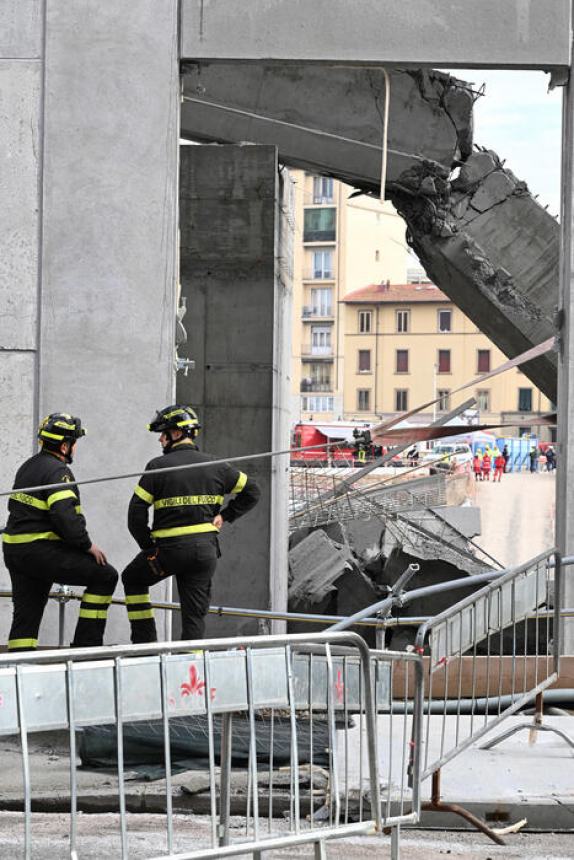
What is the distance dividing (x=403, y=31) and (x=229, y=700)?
5464mm

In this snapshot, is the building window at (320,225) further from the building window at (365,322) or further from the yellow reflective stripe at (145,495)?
the yellow reflective stripe at (145,495)

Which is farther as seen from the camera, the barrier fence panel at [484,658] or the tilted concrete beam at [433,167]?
the tilted concrete beam at [433,167]

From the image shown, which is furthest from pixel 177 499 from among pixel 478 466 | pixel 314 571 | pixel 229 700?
pixel 478 466

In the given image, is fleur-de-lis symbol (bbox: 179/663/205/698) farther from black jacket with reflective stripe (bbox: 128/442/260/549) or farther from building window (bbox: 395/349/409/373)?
building window (bbox: 395/349/409/373)

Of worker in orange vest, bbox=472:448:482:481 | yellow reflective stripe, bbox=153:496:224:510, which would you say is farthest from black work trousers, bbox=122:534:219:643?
worker in orange vest, bbox=472:448:482:481

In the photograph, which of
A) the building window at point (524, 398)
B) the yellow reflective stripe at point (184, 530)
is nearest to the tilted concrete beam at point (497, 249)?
the yellow reflective stripe at point (184, 530)

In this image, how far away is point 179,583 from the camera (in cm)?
799

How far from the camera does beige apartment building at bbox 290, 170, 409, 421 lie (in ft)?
331

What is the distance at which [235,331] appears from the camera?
571 inches

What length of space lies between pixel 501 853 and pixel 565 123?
5.22 meters

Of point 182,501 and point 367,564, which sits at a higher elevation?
point 182,501

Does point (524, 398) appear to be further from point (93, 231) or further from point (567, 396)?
point (93, 231)

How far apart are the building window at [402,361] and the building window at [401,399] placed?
1.55m

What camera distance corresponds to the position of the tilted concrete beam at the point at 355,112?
13.7m
